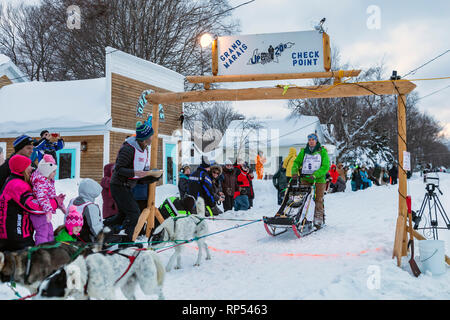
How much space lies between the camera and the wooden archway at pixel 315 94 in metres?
5.27

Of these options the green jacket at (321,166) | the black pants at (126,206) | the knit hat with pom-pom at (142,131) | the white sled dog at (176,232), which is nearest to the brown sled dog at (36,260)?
the white sled dog at (176,232)

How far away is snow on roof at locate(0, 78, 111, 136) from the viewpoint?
1319 centimetres

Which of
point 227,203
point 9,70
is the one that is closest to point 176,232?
point 227,203

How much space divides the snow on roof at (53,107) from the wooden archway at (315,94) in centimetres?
771

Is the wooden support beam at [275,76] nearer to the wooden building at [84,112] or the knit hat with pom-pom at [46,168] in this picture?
the knit hat with pom-pom at [46,168]

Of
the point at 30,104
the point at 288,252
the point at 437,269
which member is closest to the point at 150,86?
the point at 30,104

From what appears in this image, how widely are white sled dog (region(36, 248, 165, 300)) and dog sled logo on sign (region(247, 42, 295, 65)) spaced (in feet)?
13.6

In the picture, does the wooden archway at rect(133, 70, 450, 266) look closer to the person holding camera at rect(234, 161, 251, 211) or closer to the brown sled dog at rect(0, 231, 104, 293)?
the brown sled dog at rect(0, 231, 104, 293)

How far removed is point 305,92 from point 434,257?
301 centimetres

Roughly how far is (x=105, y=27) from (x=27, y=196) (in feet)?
78.9

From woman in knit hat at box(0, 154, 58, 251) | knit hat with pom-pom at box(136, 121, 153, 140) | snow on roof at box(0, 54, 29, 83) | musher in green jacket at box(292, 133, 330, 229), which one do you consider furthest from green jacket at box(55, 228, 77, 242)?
snow on roof at box(0, 54, 29, 83)

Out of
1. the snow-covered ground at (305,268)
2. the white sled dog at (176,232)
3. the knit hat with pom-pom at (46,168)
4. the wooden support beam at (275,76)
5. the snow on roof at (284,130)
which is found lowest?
the snow-covered ground at (305,268)

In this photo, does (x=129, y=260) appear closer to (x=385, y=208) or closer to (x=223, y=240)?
(x=223, y=240)

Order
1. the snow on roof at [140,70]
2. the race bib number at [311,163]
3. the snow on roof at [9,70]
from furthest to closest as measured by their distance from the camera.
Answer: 1. the snow on roof at [9,70]
2. the snow on roof at [140,70]
3. the race bib number at [311,163]
